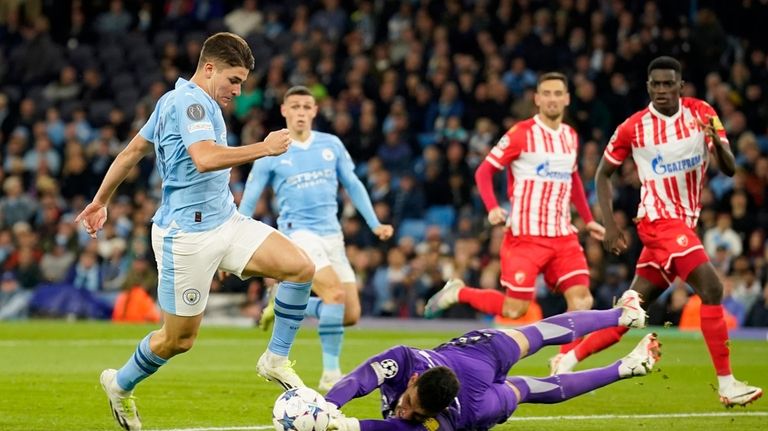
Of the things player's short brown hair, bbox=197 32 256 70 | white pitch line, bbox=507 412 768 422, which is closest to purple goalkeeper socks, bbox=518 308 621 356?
white pitch line, bbox=507 412 768 422

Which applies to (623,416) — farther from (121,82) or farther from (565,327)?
(121,82)

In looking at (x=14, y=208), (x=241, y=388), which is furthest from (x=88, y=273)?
(x=241, y=388)

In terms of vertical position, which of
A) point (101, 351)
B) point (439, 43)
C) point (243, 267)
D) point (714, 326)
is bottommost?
point (101, 351)

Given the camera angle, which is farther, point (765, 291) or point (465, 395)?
point (765, 291)

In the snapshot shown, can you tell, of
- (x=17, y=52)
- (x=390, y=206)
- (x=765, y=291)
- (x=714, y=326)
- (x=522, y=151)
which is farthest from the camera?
(x=17, y=52)

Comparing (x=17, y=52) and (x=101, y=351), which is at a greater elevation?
(x=17, y=52)

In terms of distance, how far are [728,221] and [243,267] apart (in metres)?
13.6

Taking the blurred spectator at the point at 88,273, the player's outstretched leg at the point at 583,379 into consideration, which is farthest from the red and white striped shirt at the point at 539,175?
the blurred spectator at the point at 88,273

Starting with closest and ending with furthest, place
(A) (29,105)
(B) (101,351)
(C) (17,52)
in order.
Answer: (B) (101,351) → (A) (29,105) → (C) (17,52)

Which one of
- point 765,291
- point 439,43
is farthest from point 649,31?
point 765,291

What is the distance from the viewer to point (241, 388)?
485 inches

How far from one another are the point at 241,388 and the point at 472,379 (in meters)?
4.53

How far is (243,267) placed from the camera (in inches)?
364

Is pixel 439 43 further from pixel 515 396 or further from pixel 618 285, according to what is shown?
pixel 515 396
